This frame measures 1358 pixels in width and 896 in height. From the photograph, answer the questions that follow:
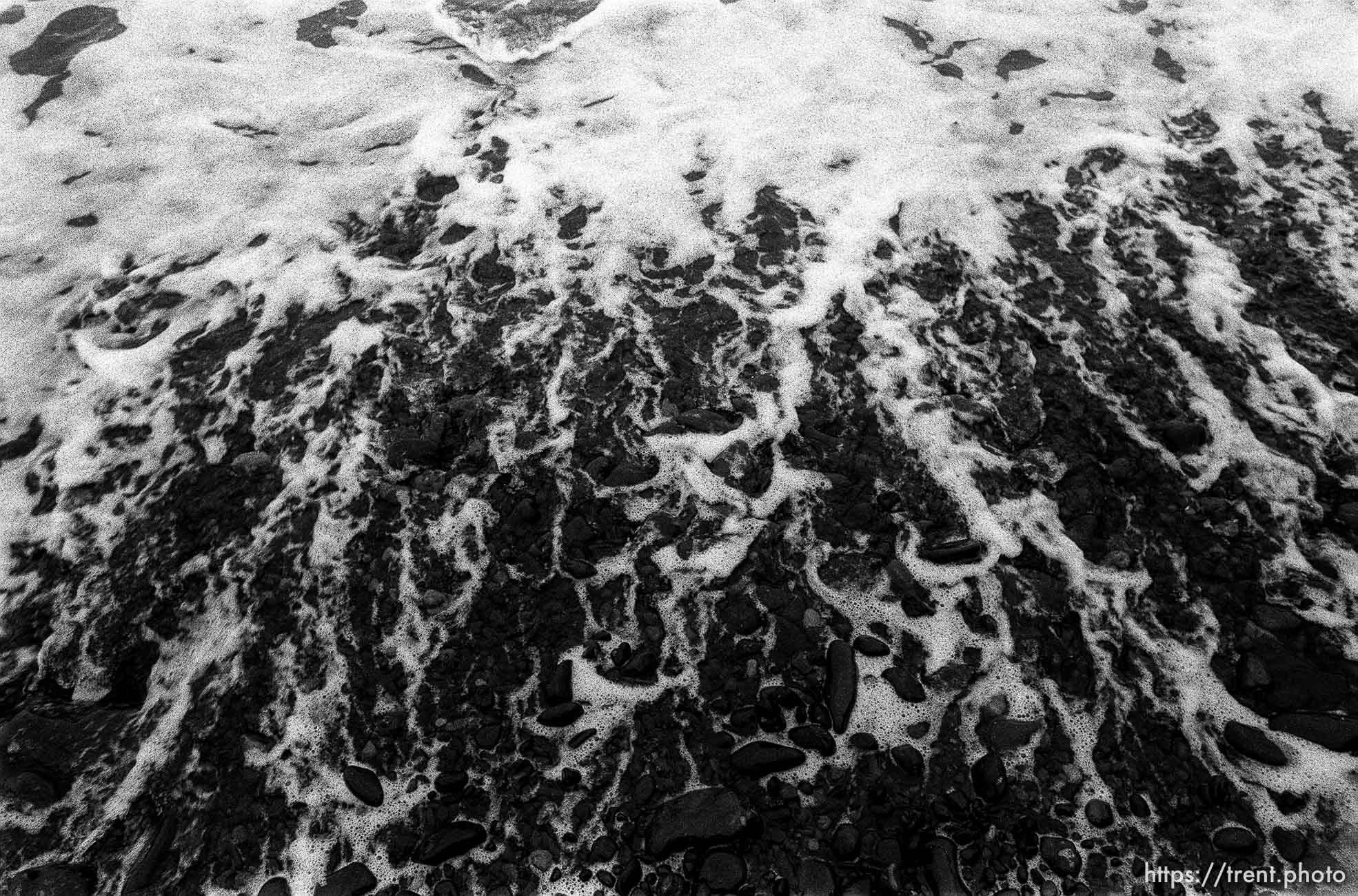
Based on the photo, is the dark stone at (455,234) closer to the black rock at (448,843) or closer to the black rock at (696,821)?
the black rock at (448,843)

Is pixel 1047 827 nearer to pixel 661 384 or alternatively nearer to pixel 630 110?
pixel 661 384

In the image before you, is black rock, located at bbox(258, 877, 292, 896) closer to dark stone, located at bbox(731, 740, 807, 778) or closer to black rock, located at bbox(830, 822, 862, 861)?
dark stone, located at bbox(731, 740, 807, 778)

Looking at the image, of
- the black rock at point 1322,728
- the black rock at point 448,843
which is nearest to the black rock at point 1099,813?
the black rock at point 1322,728

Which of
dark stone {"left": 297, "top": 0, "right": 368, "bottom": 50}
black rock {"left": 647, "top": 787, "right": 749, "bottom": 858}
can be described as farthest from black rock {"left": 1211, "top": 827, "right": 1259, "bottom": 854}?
dark stone {"left": 297, "top": 0, "right": 368, "bottom": 50}

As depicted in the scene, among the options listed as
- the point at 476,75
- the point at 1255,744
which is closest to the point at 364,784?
the point at 1255,744

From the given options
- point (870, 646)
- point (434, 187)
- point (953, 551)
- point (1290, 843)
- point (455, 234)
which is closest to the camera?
point (1290, 843)

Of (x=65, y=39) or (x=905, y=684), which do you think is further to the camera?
(x=65, y=39)

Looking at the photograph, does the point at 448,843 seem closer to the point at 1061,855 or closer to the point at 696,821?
the point at 696,821
